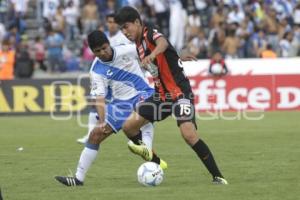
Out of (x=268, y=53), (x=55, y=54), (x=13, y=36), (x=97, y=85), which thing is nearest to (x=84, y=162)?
(x=97, y=85)

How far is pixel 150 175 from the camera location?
10719 millimetres

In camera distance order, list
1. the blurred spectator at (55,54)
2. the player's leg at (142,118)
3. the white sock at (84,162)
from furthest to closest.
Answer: the blurred spectator at (55,54), the player's leg at (142,118), the white sock at (84,162)

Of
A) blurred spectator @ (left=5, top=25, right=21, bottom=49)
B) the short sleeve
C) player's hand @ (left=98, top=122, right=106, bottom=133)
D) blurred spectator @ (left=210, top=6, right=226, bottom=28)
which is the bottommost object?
blurred spectator @ (left=5, top=25, right=21, bottom=49)

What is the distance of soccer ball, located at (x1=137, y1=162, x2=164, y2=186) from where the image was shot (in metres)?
10.7

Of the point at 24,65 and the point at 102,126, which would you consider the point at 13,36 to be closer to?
the point at 24,65

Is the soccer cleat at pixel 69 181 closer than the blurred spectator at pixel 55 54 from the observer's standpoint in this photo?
Yes

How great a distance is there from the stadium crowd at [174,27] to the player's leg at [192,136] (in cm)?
1749

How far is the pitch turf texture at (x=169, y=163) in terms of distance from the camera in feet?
33.0

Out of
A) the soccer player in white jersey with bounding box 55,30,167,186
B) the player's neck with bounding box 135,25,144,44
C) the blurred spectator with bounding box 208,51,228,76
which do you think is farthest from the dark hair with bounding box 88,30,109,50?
Answer: the blurred spectator with bounding box 208,51,228,76

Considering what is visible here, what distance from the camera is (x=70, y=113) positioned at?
24.9m

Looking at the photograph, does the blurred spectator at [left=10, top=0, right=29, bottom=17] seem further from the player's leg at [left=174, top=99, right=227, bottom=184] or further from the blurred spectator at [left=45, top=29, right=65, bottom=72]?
the player's leg at [left=174, top=99, right=227, bottom=184]

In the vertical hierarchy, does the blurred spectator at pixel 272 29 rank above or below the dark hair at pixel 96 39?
below

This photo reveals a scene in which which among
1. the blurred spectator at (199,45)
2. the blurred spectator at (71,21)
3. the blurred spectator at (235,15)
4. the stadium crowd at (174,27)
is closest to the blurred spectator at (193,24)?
the stadium crowd at (174,27)

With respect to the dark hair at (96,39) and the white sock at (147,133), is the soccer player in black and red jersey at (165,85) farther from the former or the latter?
the white sock at (147,133)
